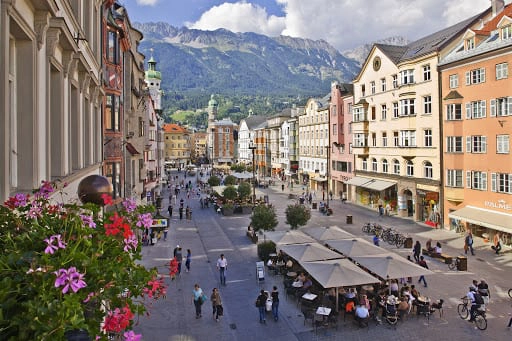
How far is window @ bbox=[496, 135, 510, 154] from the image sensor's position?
95.2ft

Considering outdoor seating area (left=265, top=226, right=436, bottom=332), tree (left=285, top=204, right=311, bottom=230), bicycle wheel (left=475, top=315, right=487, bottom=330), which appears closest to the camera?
bicycle wheel (left=475, top=315, right=487, bottom=330)

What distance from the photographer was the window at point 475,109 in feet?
103

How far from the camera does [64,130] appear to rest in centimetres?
937

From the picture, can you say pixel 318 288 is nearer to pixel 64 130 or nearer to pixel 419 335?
pixel 419 335

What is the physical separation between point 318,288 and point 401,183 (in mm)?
26049

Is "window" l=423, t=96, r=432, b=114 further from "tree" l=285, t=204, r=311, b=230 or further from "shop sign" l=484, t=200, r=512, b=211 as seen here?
"tree" l=285, t=204, r=311, b=230

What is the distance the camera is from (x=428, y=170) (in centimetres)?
3866

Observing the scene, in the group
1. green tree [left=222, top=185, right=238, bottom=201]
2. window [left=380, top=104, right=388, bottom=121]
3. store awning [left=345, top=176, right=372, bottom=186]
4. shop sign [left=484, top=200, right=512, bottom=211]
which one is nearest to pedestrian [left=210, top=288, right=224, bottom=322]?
shop sign [left=484, top=200, right=512, bottom=211]

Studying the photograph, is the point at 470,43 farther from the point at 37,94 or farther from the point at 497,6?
the point at 37,94

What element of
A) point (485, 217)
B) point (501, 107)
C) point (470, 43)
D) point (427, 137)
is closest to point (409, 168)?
point (427, 137)

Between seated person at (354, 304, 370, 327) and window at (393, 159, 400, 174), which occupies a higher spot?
window at (393, 159, 400, 174)

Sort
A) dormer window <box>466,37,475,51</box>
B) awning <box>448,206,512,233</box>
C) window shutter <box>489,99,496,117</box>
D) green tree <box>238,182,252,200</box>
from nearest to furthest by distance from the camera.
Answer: awning <box>448,206,512,233</box> < window shutter <box>489,99,496,117</box> < dormer window <box>466,37,475,51</box> < green tree <box>238,182,252,200</box>

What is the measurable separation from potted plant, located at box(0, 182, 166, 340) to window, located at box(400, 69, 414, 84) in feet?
134

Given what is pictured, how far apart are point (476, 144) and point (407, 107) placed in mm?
10489
